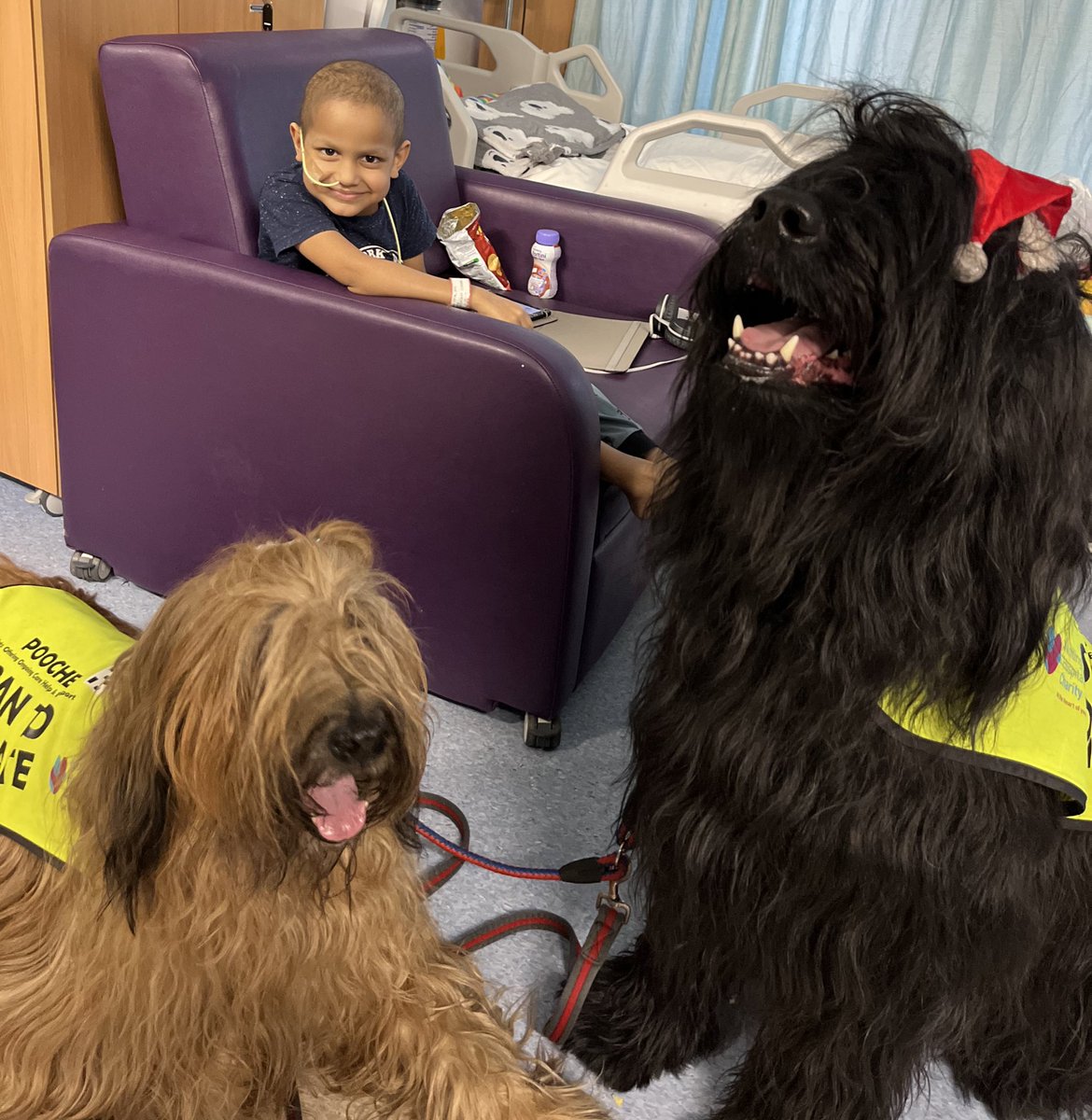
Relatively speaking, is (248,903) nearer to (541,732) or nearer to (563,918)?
(563,918)

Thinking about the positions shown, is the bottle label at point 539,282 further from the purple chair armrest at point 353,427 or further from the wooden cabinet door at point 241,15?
the purple chair armrest at point 353,427

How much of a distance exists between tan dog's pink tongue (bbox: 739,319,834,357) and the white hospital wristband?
110 centimetres

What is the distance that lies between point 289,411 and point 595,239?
1.10 metres

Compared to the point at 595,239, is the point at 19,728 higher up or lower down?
lower down

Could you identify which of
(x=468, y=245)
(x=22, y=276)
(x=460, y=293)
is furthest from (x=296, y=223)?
(x=468, y=245)

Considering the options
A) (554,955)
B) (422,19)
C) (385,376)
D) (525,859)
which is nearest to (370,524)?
(385,376)

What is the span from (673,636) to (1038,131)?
4277mm

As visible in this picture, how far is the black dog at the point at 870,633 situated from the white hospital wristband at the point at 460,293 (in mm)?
942

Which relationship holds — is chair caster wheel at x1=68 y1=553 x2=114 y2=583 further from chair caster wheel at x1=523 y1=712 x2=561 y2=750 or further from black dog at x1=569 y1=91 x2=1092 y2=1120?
black dog at x1=569 y1=91 x2=1092 y2=1120

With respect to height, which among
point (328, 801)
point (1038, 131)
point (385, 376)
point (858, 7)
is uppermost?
point (858, 7)

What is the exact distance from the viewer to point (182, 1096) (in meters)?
1.14

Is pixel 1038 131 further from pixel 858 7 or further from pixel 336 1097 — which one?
pixel 336 1097

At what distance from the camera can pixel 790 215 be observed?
Result: 0.77 metres

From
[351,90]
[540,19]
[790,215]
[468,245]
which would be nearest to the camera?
[790,215]
